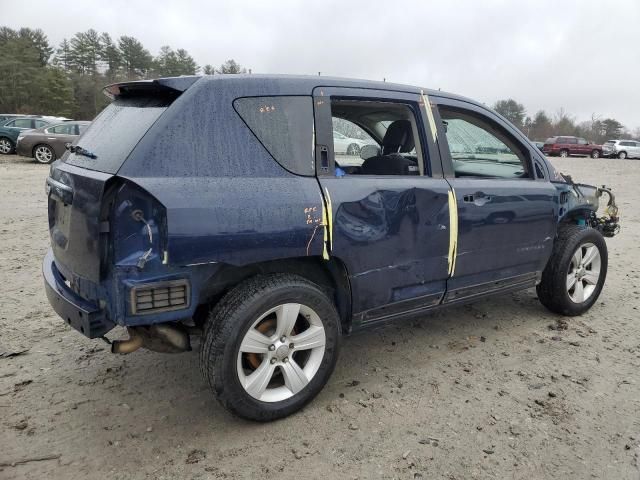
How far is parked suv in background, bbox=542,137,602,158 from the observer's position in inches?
1346

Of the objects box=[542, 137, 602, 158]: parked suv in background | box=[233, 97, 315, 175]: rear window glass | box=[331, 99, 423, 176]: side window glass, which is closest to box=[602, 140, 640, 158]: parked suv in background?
box=[542, 137, 602, 158]: parked suv in background

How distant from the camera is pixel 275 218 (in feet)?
7.99

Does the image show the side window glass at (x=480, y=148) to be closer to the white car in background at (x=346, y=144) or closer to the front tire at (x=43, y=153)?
the white car in background at (x=346, y=144)

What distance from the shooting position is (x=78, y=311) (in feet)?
7.77

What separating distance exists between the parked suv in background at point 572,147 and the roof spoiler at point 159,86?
35.9 metres

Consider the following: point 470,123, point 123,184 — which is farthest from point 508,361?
point 123,184

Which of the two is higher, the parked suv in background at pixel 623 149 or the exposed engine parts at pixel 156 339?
the parked suv in background at pixel 623 149

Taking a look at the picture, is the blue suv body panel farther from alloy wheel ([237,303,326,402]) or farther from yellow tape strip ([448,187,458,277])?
alloy wheel ([237,303,326,402])

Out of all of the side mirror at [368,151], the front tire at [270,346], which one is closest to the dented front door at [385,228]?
the front tire at [270,346]

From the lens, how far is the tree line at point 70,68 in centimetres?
4569

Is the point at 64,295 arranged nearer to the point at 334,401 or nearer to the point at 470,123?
the point at 334,401

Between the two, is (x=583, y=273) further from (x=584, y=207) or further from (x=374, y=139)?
(x=374, y=139)

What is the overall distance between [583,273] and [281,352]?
301 centimetres

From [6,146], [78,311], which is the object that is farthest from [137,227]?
[6,146]
